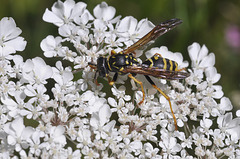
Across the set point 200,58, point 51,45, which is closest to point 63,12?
point 51,45

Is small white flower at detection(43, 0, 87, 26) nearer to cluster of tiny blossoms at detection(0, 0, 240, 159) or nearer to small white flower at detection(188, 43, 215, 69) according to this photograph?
cluster of tiny blossoms at detection(0, 0, 240, 159)

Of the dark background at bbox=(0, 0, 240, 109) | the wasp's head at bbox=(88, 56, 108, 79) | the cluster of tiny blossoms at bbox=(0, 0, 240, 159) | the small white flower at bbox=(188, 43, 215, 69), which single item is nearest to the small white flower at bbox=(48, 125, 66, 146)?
the cluster of tiny blossoms at bbox=(0, 0, 240, 159)

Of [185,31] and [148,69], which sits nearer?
[148,69]

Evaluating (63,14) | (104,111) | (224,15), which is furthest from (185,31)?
(104,111)

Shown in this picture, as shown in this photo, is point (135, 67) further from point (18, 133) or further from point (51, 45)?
point (18, 133)

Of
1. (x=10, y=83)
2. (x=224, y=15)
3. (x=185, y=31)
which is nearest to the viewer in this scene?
(x=10, y=83)

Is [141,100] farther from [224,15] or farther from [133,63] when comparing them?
[224,15]
